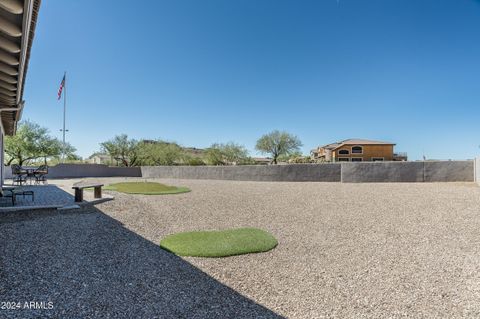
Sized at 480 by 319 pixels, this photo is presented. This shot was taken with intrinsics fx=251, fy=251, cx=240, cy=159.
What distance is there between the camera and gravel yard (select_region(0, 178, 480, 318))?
2.69 meters

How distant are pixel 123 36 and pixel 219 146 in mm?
25792

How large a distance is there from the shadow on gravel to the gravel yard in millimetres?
12

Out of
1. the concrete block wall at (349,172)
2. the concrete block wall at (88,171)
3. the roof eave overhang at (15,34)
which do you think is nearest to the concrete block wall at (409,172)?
the concrete block wall at (349,172)

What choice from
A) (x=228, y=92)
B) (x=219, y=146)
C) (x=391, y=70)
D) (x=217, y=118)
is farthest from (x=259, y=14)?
(x=219, y=146)

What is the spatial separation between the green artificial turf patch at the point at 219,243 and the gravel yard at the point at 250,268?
7.0 inches

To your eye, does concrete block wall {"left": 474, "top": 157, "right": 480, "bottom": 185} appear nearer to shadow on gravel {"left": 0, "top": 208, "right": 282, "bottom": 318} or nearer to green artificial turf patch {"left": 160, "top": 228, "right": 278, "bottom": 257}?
green artificial turf patch {"left": 160, "top": 228, "right": 278, "bottom": 257}

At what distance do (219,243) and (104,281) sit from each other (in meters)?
2.02

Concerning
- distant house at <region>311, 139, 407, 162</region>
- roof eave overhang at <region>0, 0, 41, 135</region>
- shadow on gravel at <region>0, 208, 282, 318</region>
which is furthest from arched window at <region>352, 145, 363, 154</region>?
roof eave overhang at <region>0, 0, 41, 135</region>

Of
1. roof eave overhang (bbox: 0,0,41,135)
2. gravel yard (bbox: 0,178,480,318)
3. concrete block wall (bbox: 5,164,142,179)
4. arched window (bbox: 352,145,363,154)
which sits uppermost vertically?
arched window (bbox: 352,145,363,154)

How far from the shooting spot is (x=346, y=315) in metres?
2.63

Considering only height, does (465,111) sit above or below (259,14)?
below

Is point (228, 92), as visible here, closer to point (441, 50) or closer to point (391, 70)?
point (391, 70)

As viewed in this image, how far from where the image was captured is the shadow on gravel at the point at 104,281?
99.7 inches

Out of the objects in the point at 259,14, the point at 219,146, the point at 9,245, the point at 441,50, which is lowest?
the point at 9,245
